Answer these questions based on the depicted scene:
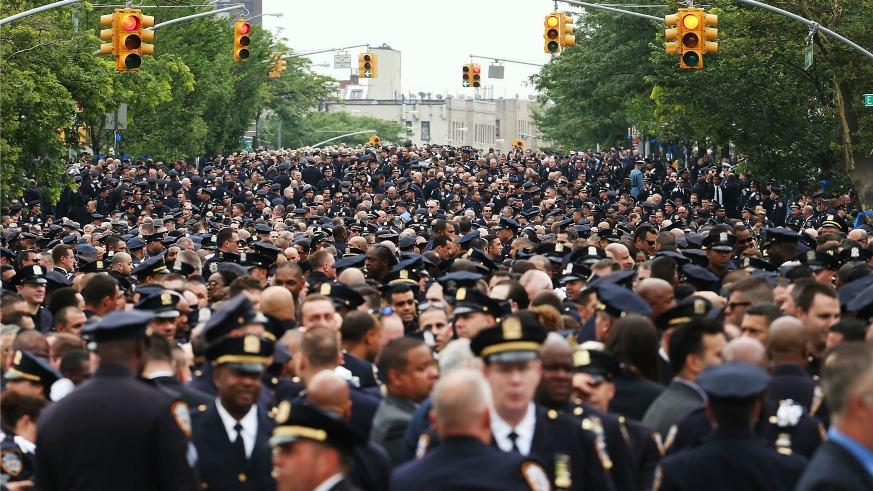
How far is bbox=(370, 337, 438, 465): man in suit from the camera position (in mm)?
8766

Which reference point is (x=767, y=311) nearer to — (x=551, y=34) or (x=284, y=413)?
(x=284, y=413)

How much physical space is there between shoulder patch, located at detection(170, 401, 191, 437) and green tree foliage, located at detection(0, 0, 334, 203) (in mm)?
26414

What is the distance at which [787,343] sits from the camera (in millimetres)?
9297

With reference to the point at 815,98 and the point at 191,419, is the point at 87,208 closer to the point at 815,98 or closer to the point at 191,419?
the point at 815,98

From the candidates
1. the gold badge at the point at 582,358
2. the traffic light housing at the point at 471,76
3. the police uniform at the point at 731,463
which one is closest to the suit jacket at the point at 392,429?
the gold badge at the point at 582,358

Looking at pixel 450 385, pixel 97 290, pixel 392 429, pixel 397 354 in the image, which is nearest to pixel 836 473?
pixel 450 385

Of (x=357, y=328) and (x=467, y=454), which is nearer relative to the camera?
(x=467, y=454)

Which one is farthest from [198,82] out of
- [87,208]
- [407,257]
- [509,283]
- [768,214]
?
[509,283]

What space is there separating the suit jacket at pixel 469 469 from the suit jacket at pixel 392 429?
1984mm

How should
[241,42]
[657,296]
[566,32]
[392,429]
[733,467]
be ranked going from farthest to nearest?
[566,32] → [241,42] → [657,296] → [392,429] → [733,467]

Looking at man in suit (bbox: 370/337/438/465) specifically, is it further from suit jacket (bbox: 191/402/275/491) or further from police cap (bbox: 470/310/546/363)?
police cap (bbox: 470/310/546/363)

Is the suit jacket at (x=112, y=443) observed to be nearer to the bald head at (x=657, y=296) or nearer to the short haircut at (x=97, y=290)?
the bald head at (x=657, y=296)

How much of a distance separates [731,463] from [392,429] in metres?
2.20

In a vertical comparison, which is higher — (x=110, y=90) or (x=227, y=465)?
(x=110, y=90)
